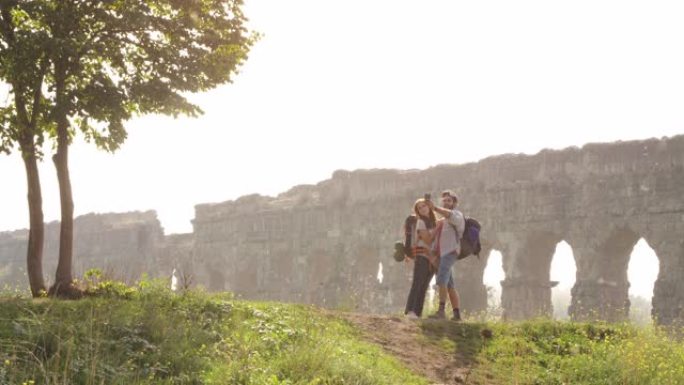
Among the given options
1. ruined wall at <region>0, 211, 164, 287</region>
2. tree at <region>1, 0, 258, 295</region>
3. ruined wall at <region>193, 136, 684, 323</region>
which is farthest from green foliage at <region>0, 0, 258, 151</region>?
ruined wall at <region>0, 211, 164, 287</region>

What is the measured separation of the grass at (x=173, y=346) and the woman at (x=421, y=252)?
2.31 m

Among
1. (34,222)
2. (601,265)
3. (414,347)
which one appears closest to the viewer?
(414,347)

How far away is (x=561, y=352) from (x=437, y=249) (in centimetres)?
233

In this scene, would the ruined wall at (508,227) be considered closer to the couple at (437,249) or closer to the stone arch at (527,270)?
the stone arch at (527,270)

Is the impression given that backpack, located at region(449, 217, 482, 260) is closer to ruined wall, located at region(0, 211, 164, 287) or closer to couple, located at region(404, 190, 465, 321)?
couple, located at region(404, 190, 465, 321)

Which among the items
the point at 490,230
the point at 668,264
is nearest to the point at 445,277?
the point at 668,264

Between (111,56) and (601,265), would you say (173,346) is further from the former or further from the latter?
(601,265)

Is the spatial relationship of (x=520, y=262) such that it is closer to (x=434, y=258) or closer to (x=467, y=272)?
(x=467, y=272)

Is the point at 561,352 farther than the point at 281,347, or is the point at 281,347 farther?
the point at 561,352

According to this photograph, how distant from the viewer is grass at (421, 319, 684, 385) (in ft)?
25.8

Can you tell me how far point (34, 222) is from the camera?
10.3 metres

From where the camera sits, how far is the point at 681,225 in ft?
62.2

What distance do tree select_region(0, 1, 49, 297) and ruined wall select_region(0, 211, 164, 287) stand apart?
2605 cm

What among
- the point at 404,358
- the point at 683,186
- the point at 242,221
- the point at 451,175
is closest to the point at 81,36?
the point at 404,358
